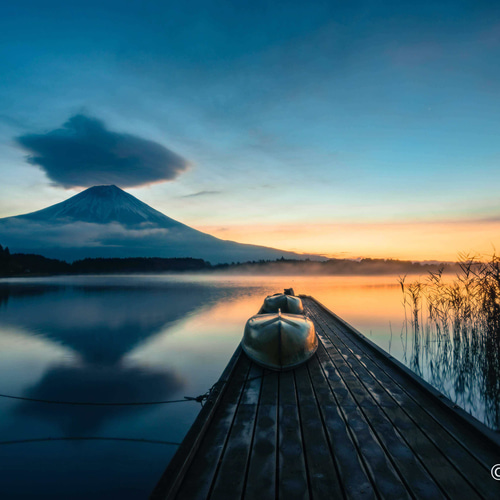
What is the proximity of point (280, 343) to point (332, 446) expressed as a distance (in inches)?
98.2

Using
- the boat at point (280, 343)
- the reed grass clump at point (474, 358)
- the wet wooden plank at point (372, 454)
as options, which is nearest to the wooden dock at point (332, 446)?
the wet wooden plank at point (372, 454)

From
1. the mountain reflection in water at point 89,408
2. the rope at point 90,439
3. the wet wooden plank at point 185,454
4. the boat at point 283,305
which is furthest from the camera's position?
the boat at point 283,305

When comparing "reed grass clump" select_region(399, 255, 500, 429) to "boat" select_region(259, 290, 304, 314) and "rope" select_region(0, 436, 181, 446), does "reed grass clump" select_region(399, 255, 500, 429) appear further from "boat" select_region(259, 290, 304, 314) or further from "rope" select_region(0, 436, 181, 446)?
"rope" select_region(0, 436, 181, 446)

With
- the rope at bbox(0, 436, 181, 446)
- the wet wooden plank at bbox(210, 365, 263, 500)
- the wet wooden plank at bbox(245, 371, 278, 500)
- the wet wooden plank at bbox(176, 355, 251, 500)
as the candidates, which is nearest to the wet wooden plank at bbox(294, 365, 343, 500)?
the wet wooden plank at bbox(245, 371, 278, 500)

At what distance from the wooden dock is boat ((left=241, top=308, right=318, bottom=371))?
0.65m

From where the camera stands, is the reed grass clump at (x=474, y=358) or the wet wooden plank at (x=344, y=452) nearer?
the wet wooden plank at (x=344, y=452)

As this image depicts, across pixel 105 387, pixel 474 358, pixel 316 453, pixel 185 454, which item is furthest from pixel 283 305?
pixel 185 454

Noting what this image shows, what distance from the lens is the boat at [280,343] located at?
5254 millimetres

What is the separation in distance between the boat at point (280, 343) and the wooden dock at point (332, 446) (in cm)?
65

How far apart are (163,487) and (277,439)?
1.14 meters

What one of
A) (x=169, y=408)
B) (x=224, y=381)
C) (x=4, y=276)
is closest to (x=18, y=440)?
(x=169, y=408)

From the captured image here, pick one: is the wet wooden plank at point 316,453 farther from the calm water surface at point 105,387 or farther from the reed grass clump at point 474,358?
the reed grass clump at point 474,358

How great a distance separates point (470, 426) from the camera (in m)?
3.09

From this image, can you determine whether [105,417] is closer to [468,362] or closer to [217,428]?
[217,428]
